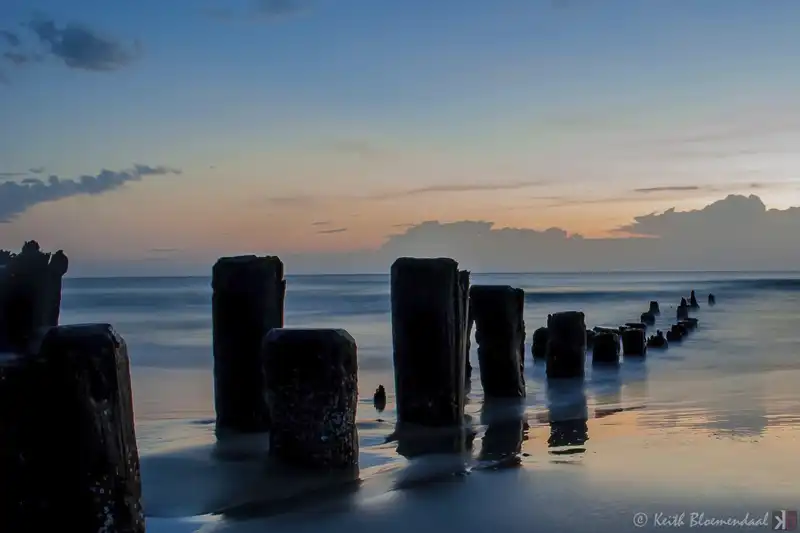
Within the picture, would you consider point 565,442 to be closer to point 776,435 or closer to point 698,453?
point 698,453

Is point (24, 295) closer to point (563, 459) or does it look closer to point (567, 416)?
point (563, 459)

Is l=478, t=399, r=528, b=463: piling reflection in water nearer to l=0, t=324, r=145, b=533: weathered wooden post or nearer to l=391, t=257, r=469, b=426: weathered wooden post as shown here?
l=391, t=257, r=469, b=426: weathered wooden post

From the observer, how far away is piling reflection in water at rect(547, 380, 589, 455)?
7.92 m

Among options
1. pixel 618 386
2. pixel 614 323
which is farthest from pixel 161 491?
pixel 614 323

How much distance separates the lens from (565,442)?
8.07 metres

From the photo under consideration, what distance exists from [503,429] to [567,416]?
4.08ft

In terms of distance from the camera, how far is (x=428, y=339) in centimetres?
852

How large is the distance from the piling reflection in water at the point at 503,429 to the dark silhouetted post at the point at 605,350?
5.38 m

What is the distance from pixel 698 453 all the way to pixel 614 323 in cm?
2663

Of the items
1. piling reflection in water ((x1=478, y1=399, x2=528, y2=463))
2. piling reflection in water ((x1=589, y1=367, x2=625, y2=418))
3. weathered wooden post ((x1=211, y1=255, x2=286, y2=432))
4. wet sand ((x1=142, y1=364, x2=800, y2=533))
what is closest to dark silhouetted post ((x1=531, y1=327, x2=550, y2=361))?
piling reflection in water ((x1=589, y1=367, x2=625, y2=418))

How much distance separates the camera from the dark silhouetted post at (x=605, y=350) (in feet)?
53.5

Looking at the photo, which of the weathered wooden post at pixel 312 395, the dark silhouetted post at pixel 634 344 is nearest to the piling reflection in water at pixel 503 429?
the weathered wooden post at pixel 312 395

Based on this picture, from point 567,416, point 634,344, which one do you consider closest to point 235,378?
point 567,416

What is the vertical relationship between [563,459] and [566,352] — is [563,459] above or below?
below
